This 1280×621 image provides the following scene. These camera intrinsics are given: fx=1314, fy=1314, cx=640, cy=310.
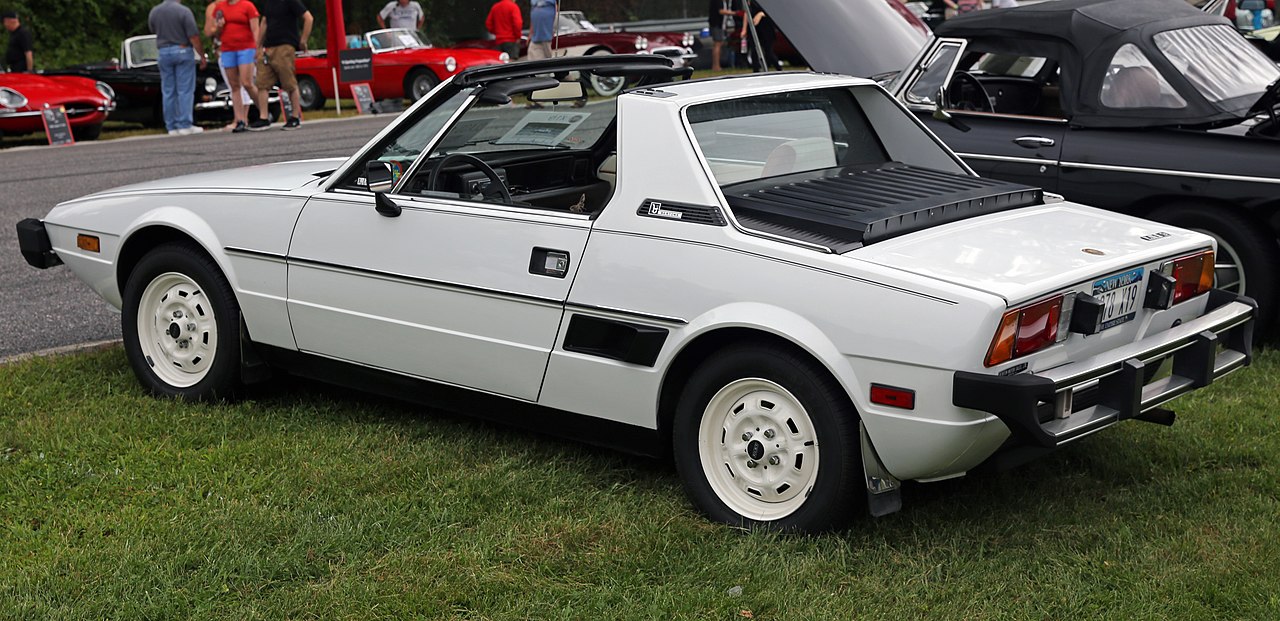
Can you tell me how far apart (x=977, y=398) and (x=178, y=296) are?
3.31 m

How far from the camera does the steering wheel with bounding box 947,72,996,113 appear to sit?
271 inches

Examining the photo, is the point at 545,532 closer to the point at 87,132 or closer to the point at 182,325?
the point at 182,325

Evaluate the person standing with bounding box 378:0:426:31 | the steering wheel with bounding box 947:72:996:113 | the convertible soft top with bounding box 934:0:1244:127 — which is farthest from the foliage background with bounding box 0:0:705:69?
the convertible soft top with bounding box 934:0:1244:127

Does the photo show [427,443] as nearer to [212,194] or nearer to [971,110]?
[212,194]

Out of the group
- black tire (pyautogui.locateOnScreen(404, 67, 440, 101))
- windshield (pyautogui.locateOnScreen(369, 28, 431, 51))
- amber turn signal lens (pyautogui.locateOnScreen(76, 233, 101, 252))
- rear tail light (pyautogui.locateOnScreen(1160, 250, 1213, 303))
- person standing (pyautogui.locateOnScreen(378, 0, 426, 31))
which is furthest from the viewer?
person standing (pyautogui.locateOnScreen(378, 0, 426, 31))

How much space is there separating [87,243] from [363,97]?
14699 millimetres

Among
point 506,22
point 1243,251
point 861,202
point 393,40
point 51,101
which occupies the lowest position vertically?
point 1243,251

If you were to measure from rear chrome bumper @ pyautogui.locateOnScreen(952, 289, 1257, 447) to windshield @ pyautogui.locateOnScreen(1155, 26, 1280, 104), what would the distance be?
2229mm

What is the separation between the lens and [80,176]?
12.5m

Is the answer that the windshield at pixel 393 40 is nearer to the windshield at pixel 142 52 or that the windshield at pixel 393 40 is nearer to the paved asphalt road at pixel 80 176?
the paved asphalt road at pixel 80 176

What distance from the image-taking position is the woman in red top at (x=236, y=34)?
51.3 feet

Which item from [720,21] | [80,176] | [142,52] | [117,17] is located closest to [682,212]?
[80,176]

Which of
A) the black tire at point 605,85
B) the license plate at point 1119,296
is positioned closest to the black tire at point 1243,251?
the license plate at point 1119,296

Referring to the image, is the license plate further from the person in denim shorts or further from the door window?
the person in denim shorts
